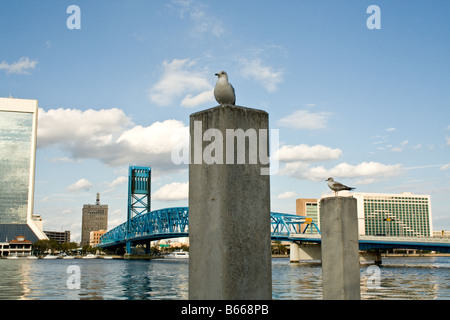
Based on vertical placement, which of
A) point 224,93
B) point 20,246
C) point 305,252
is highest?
point 224,93

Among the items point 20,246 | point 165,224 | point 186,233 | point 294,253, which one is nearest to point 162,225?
point 165,224

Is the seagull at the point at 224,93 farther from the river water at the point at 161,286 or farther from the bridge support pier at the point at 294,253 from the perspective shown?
the bridge support pier at the point at 294,253

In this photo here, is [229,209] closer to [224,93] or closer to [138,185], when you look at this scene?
[224,93]

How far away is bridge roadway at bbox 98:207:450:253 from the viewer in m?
75.6

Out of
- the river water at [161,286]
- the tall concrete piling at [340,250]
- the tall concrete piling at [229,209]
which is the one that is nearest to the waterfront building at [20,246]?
the river water at [161,286]

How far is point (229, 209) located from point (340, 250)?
19.0 ft

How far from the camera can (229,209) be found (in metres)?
5.81

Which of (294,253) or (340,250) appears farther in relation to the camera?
(294,253)

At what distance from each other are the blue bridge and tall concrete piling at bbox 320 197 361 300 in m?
67.9

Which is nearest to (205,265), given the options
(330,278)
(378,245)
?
(330,278)

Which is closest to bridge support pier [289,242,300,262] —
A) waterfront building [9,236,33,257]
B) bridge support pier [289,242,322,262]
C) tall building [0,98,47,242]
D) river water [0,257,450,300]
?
bridge support pier [289,242,322,262]

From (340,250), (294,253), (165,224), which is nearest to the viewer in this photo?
(340,250)

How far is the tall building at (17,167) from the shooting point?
608 ft
